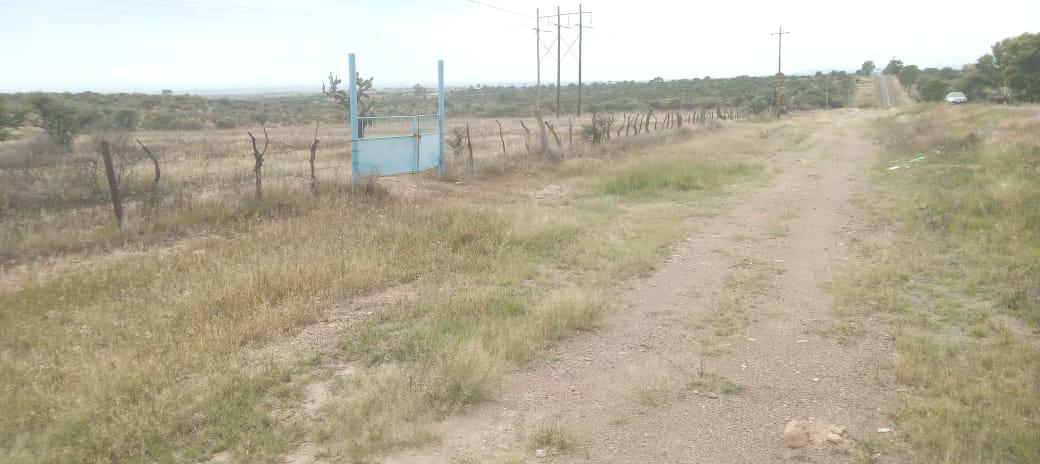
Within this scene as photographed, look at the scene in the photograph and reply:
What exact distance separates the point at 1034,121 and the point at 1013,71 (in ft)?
155

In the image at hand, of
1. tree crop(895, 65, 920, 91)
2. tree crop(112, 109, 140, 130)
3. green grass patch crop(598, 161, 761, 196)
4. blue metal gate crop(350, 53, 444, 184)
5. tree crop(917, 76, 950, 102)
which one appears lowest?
green grass patch crop(598, 161, 761, 196)

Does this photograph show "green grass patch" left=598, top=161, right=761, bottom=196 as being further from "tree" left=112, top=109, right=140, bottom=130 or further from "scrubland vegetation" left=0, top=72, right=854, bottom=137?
"tree" left=112, top=109, right=140, bottom=130

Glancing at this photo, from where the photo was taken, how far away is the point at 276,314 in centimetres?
673

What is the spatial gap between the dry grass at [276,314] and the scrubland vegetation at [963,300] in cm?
293

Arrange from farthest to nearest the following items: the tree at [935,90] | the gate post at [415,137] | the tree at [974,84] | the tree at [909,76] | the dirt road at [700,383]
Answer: the tree at [909,76] < the tree at [935,90] < the tree at [974,84] < the gate post at [415,137] < the dirt road at [700,383]

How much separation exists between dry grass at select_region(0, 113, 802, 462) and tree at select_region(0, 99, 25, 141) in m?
11.5

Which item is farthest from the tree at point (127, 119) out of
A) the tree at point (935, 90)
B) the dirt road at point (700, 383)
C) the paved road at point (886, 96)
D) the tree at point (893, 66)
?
the tree at point (893, 66)

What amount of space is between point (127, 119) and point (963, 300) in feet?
149

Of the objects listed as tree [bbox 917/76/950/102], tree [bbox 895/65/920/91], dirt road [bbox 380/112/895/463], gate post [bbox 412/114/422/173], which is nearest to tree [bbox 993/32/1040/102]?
tree [bbox 917/76/950/102]

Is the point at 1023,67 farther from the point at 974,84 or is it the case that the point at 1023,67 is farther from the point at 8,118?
the point at 8,118

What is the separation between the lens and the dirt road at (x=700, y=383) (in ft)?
14.6

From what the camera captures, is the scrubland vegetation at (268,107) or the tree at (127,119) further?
the tree at (127,119)

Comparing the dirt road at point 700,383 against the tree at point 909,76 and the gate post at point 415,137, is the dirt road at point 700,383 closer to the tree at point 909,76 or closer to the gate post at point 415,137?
the gate post at point 415,137

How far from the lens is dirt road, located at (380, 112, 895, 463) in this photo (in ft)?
14.6
